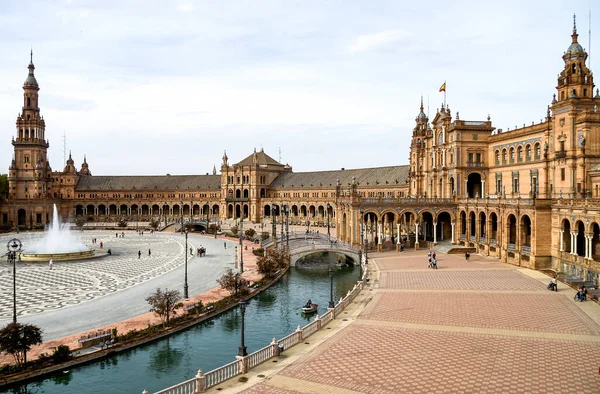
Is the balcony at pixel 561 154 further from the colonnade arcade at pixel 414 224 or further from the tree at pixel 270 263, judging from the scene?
the tree at pixel 270 263

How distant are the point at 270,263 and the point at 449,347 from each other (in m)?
29.6

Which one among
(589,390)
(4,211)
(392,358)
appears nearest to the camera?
(589,390)

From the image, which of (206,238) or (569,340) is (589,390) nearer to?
(569,340)

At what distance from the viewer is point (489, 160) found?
7900cm

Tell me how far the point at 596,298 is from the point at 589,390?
765 inches

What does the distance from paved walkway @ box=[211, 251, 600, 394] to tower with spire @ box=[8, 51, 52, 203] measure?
116 meters

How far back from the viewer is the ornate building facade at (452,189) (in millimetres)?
55188

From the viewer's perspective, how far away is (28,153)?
5251 inches

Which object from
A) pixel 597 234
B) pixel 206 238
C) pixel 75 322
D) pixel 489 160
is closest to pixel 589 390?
pixel 75 322

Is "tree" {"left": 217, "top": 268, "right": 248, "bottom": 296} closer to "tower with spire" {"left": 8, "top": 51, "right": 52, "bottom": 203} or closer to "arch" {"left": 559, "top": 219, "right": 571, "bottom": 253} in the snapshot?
"arch" {"left": 559, "top": 219, "right": 571, "bottom": 253}

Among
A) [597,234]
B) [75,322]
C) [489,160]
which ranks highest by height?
[489,160]

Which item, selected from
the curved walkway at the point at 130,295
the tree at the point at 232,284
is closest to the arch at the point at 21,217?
the curved walkway at the point at 130,295

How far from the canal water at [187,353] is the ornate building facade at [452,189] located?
24.0m

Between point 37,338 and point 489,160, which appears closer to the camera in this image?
point 37,338
